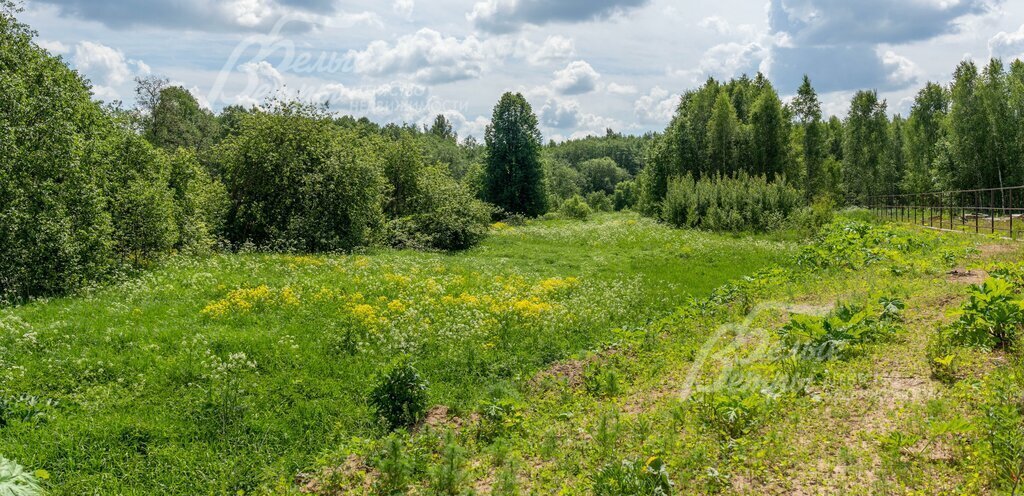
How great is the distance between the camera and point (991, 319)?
298 inches

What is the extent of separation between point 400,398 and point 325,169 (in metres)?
17.0

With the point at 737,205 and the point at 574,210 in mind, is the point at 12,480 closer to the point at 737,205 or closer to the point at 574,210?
the point at 737,205

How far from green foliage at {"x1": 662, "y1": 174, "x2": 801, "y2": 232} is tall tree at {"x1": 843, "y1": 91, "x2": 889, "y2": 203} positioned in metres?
40.8

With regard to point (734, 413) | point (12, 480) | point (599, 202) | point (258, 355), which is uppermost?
point (599, 202)

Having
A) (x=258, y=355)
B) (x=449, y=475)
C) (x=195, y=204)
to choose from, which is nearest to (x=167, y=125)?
(x=195, y=204)

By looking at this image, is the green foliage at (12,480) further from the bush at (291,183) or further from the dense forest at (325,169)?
the bush at (291,183)

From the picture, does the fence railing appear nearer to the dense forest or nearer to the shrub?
the dense forest

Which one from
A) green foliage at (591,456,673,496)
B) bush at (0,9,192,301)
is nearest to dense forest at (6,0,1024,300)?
bush at (0,9,192,301)

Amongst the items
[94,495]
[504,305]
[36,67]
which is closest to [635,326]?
[504,305]

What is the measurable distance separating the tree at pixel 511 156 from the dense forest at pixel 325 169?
14 cm

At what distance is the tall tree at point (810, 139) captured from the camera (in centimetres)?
5691

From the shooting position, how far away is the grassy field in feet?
22.9

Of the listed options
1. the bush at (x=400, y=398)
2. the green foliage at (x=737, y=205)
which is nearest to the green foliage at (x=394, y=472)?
the bush at (x=400, y=398)

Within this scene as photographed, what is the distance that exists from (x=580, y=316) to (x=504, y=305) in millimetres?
1886
